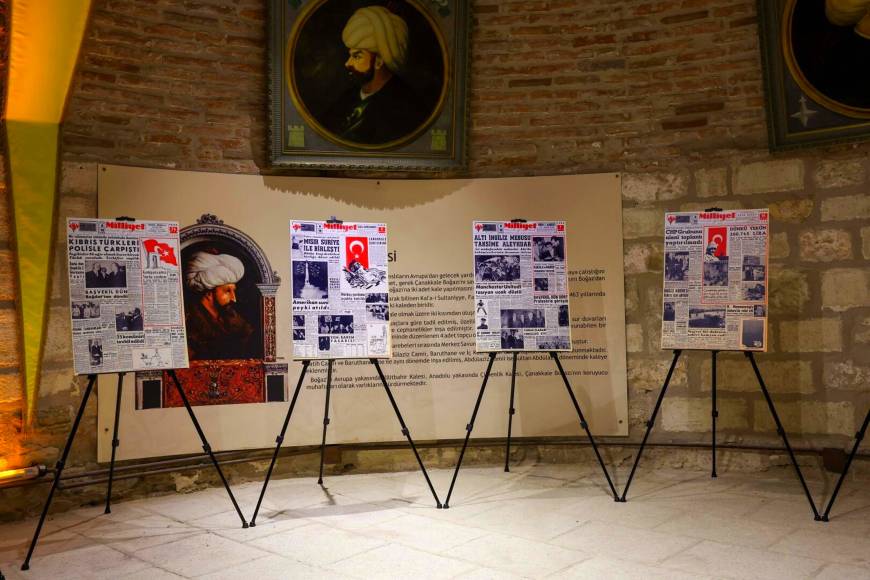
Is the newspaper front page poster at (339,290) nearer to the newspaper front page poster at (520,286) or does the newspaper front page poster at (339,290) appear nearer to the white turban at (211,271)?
the newspaper front page poster at (520,286)

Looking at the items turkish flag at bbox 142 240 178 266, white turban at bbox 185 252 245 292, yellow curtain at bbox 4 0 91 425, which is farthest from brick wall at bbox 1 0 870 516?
turkish flag at bbox 142 240 178 266

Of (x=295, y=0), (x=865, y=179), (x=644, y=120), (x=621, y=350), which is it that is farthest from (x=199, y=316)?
(x=865, y=179)

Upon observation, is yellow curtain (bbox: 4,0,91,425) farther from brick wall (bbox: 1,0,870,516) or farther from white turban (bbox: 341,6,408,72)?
white turban (bbox: 341,6,408,72)

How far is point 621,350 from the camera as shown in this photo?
522cm

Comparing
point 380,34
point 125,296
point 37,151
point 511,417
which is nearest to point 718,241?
point 511,417

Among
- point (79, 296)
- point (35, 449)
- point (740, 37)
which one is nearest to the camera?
point (79, 296)

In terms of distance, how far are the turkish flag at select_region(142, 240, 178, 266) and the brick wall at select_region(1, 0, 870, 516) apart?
3.36 feet

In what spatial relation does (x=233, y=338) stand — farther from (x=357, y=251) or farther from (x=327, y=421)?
(x=357, y=251)

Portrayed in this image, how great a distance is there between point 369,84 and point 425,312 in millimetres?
1648

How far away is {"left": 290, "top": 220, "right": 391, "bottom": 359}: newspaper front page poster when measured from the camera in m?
4.09

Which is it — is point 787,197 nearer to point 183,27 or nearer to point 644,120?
point 644,120

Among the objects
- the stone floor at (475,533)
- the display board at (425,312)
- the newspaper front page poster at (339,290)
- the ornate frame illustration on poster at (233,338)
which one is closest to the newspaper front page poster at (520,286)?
the newspaper front page poster at (339,290)

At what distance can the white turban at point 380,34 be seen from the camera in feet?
16.6

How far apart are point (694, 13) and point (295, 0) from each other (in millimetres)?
2753
